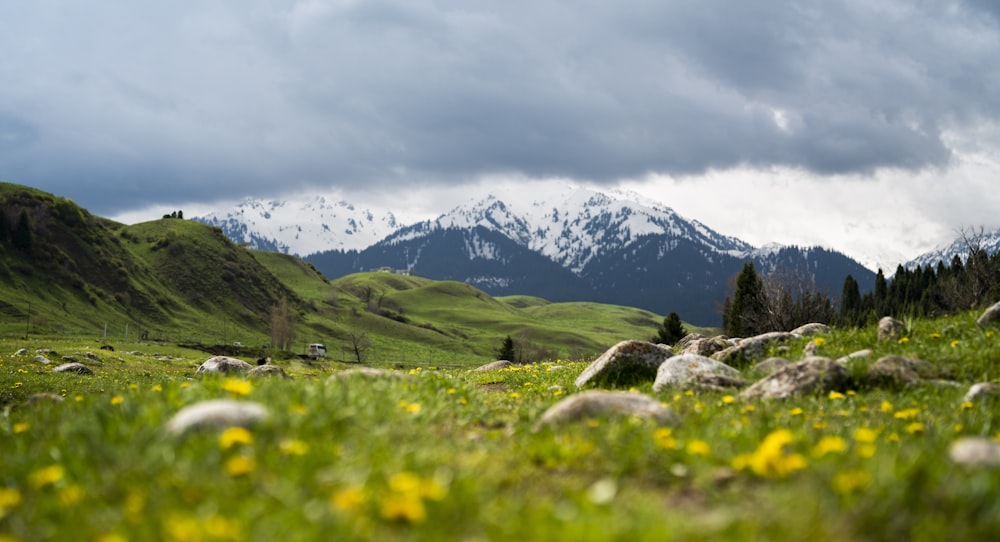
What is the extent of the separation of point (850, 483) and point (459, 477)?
3211 millimetres

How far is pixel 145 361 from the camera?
202ft

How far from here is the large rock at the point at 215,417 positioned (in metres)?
6.38

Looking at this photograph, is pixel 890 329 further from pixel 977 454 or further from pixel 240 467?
pixel 240 467

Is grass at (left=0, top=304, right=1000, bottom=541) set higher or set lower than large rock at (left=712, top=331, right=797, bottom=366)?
lower

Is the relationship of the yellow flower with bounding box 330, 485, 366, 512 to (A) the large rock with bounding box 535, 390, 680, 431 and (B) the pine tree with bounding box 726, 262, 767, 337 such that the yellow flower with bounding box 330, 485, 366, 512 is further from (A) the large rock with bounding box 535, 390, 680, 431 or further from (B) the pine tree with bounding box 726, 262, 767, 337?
(B) the pine tree with bounding box 726, 262, 767, 337

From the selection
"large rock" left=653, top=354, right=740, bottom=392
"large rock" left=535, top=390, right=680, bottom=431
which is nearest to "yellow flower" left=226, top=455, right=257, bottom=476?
"large rock" left=535, top=390, right=680, bottom=431

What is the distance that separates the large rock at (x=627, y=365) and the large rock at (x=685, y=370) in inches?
89.2

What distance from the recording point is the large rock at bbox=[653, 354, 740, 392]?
14.3 m

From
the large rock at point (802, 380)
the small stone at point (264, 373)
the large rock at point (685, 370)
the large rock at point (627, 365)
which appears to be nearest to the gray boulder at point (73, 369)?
the small stone at point (264, 373)

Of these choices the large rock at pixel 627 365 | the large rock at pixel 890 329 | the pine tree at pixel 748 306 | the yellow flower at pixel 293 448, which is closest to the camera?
the yellow flower at pixel 293 448

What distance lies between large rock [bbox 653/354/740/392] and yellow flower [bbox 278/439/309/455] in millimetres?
9726

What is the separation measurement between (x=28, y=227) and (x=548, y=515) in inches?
7639

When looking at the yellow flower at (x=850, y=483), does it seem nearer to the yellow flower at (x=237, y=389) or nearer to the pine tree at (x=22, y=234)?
the yellow flower at (x=237, y=389)

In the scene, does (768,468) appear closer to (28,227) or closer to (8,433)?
(8,433)
